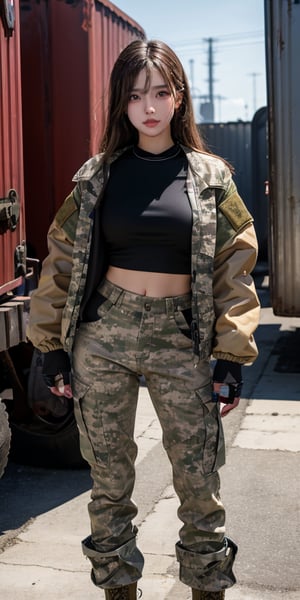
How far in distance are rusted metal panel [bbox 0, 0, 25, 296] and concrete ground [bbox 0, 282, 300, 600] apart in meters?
1.11

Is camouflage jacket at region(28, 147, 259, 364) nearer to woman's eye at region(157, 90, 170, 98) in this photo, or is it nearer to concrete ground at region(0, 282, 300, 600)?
woman's eye at region(157, 90, 170, 98)

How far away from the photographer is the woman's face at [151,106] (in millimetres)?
2750

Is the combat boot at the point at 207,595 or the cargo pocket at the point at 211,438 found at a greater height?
the cargo pocket at the point at 211,438

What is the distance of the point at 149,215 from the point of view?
2.73 m

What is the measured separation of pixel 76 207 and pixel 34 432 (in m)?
2.24

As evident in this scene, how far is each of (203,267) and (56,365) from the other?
58cm

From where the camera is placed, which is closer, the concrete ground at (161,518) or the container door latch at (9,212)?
the concrete ground at (161,518)

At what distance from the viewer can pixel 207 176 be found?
2.80 meters

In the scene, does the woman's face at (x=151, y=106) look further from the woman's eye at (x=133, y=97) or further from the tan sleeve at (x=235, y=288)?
the tan sleeve at (x=235, y=288)

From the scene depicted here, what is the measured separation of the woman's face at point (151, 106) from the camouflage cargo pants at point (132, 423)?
50 cm

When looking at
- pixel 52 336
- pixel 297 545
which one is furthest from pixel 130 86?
pixel 297 545

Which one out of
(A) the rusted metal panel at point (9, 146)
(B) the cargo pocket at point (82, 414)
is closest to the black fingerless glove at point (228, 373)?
(B) the cargo pocket at point (82, 414)

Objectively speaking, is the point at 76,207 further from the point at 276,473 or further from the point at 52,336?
the point at 276,473

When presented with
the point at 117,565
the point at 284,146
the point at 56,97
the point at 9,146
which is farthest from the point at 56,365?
the point at 284,146
